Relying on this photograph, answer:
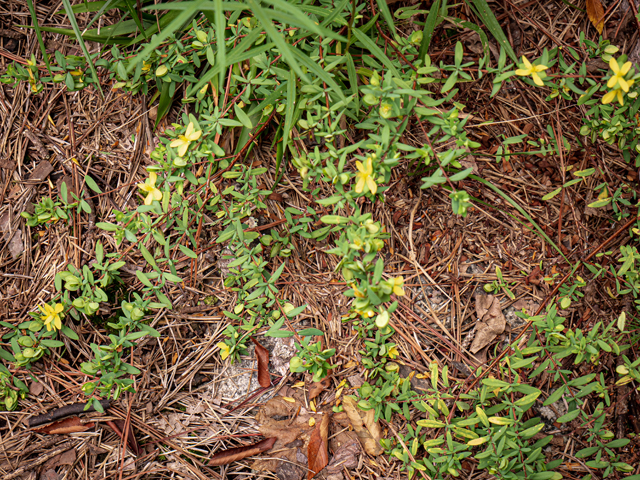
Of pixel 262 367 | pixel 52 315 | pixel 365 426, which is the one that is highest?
pixel 52 315

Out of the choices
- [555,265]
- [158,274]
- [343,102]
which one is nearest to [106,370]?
[158,274]

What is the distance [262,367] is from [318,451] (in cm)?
43

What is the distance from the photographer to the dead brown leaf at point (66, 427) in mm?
1851

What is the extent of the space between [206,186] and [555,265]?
5.07 ft

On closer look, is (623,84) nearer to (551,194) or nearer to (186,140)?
(551,194)

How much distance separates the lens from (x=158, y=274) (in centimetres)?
171

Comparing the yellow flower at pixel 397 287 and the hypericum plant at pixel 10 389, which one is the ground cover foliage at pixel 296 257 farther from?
the yellow flower at pixel 397 287

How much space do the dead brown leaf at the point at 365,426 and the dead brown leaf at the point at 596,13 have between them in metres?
1.92

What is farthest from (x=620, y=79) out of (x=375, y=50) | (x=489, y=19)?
(x=375, y=50)

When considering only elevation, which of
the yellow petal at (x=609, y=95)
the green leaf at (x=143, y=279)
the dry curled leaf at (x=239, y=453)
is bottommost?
the dry curled leaf at (x=239, y=453)

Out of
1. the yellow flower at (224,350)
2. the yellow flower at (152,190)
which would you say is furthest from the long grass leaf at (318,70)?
the yellow flower at (224,350)

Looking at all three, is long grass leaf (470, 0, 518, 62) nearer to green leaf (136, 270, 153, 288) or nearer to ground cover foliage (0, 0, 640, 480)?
ground cover foliage (0, 0, 640, 480)

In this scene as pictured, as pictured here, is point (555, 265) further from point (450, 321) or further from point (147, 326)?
point (147, 326)

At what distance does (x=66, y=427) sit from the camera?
185 centimetres
